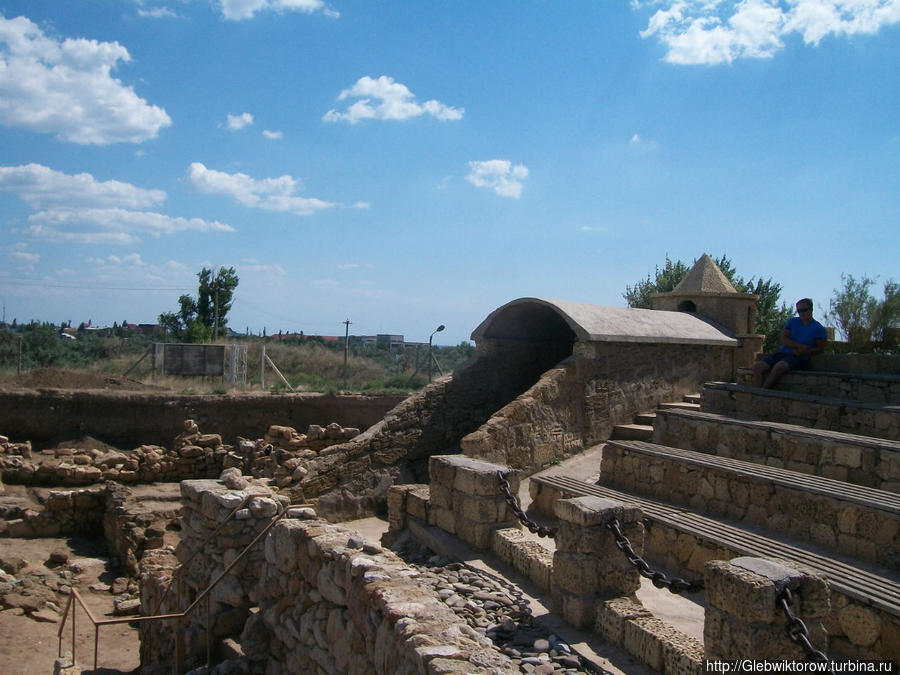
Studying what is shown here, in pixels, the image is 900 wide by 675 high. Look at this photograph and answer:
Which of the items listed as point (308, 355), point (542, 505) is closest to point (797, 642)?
point (542, 505)

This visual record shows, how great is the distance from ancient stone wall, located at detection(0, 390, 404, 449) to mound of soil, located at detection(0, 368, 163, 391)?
1.04m

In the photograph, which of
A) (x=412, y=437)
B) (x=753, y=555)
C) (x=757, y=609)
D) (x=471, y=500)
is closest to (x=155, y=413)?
(x=412, y=437)

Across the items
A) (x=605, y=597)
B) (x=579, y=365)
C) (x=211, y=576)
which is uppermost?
(x=579, y=365)

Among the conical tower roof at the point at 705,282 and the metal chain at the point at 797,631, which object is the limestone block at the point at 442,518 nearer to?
the metal chain at the point at 797,631

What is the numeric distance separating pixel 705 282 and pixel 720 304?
66cm

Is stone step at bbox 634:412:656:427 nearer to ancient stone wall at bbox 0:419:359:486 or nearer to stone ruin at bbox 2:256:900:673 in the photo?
stone ruin at bbox 2:256:900:673

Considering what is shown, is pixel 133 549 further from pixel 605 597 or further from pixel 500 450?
pixel 605 597

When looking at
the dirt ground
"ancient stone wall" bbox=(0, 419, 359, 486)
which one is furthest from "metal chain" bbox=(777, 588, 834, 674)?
"ancient stone wall" bbox=(0, 419, 359, 486)

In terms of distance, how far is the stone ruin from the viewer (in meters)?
3.98

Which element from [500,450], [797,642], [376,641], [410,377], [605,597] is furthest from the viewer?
[410,377]

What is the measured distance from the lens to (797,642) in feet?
10.9

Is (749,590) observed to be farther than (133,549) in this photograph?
No

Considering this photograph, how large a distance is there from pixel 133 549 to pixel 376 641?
8477 mm

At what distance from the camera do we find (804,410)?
8.45 m
